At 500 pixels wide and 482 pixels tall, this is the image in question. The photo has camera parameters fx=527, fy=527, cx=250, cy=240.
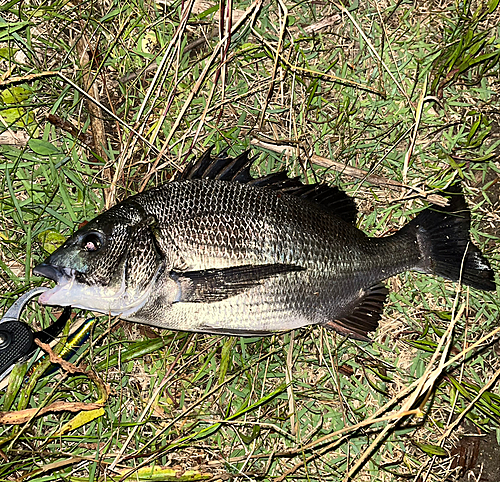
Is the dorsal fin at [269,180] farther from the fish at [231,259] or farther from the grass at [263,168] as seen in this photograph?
the grass at [263,168]

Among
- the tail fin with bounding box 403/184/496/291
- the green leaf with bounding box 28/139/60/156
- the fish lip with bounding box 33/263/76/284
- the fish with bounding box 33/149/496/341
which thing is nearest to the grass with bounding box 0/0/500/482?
the green leaf with bounding box 28/139/60/156

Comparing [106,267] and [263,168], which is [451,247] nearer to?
[263,168]

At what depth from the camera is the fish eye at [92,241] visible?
2939mm

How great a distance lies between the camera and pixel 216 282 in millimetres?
2939

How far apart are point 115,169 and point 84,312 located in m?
0.97

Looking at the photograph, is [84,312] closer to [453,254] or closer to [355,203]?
[355,203]

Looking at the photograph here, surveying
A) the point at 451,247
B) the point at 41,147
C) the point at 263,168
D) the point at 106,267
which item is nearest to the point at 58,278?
the point at 106,267

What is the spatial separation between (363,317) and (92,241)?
171cm

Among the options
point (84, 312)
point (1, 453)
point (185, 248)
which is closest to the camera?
point (185, 248)

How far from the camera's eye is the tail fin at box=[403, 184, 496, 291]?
3.38 metres

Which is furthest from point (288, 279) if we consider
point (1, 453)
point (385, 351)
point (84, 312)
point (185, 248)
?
point (1, 453)

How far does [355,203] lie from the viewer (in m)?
3.36

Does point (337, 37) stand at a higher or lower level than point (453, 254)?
higher

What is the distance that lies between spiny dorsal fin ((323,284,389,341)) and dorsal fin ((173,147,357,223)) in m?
0.49
